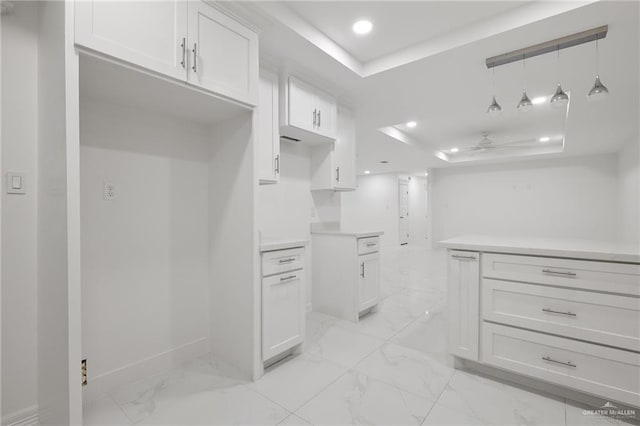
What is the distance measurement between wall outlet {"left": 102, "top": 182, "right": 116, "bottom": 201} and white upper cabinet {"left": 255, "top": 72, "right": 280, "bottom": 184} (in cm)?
101

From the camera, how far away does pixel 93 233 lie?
1802 millimetres

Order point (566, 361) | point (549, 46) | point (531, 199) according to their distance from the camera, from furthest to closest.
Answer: point (531, 199) < point (549, 46) < point (566, 361)

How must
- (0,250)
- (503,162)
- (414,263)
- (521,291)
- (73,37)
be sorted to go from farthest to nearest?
(503,162) → (414,263) → (521,291) → (0,250) → (73,37)

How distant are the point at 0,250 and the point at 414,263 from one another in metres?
6.24

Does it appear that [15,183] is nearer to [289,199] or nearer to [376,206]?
[289,199]

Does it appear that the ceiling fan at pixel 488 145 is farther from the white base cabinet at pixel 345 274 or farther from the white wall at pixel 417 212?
the white base cabinet at pixel 345 274

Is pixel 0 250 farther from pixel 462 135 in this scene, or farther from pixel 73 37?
pixel 462 135

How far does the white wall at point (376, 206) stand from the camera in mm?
9516

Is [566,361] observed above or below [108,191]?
below

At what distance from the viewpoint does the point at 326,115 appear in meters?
3.01

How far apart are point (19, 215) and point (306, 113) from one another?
2.13 m

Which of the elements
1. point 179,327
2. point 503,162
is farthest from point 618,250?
point 503,162

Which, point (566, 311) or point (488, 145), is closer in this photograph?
point (566, 311)

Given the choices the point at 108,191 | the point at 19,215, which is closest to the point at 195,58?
the point at 108,191
